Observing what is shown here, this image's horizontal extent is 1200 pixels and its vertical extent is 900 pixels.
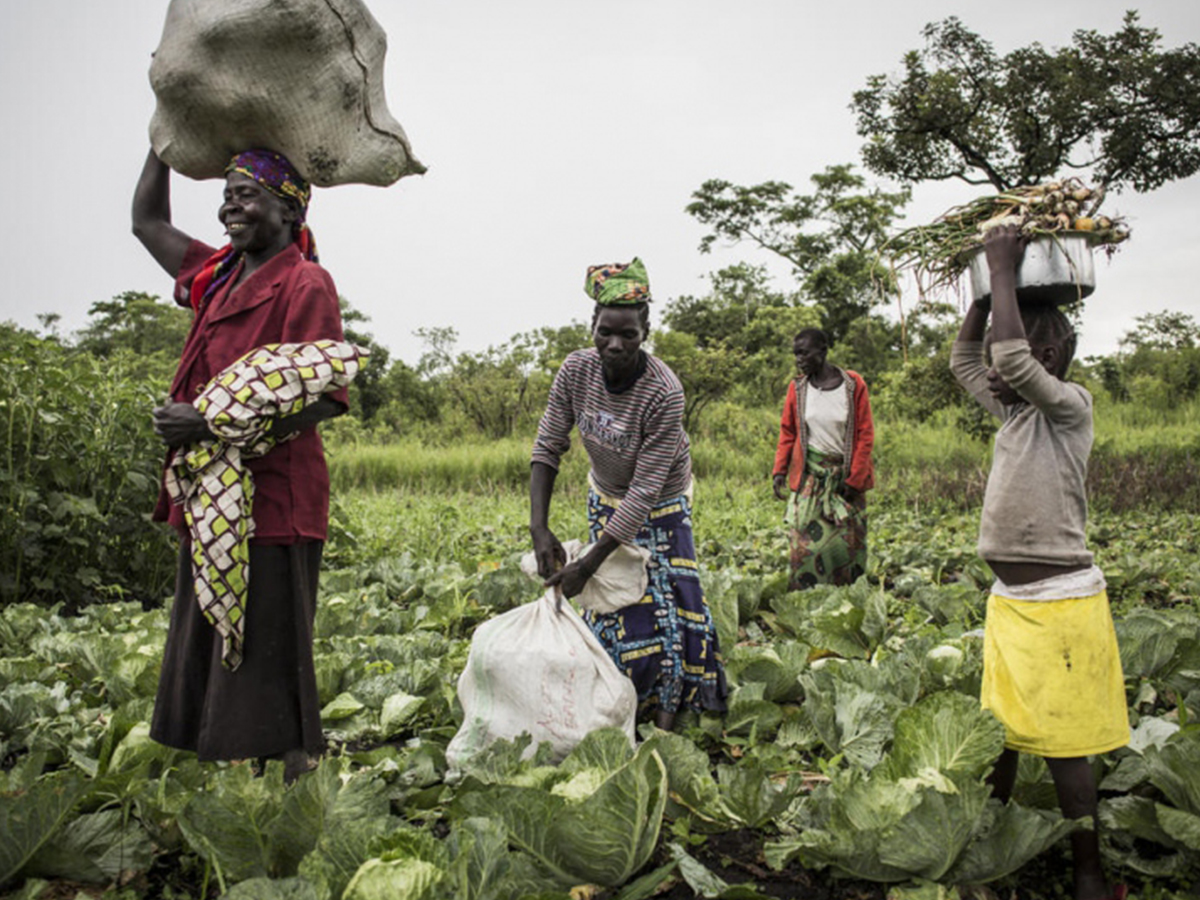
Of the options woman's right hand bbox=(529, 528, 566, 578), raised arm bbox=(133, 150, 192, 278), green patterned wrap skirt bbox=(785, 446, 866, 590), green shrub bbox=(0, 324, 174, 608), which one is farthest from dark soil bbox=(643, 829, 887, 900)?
green shrub bbox=(0, 324, 174, 608)

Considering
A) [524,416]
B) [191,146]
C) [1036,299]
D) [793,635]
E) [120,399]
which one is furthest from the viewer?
[524,416]

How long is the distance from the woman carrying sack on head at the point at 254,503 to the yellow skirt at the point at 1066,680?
1599 mm

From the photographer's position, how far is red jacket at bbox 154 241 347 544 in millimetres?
2123

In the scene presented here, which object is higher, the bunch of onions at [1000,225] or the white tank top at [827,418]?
the bunch of onions at [1000,225]

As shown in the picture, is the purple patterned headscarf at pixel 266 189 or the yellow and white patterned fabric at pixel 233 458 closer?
the yellow and white patterned fabric at pixel 233 458

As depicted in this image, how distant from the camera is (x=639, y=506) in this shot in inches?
107

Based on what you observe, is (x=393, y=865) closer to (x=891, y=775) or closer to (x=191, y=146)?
(x=891, y=775)

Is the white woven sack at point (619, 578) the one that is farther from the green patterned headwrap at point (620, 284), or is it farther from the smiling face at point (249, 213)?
the smiling face at point (249, 213)

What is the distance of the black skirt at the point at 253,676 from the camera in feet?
6.86

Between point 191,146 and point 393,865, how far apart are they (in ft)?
5.57

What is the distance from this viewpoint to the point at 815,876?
2057mm

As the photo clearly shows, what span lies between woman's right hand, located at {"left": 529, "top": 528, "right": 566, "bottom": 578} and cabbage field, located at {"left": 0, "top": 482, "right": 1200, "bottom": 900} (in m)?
0.53

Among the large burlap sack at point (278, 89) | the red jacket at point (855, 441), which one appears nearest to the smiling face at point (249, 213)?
the large burlap sack at point (278, 89)

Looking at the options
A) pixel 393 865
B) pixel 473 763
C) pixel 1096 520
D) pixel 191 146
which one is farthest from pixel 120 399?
pixel 1096 520
